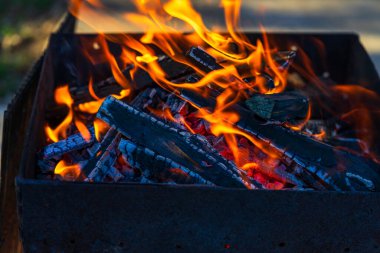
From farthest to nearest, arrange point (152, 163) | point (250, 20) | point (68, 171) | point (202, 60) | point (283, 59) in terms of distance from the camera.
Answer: point (250, 20)
point (283, 59)
point (202, 60)
point (68, 171)
point (152, 163)

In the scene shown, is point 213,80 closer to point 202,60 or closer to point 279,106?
point 202,60

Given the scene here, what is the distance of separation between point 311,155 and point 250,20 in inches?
182

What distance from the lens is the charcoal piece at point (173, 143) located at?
2508 millimetres

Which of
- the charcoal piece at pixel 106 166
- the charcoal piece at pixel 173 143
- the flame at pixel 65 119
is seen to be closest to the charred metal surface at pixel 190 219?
the charcoal piece at pixel 173 143

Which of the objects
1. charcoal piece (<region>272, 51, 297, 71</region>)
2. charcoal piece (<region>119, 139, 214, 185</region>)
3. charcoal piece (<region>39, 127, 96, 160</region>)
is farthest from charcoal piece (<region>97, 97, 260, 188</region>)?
charcoal piece (<region>272, 51, 297, 71</region>)

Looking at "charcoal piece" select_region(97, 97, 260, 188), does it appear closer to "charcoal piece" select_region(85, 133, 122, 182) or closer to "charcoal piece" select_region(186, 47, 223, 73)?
"charcoal piece" select_region(85, 133, 122, 182)

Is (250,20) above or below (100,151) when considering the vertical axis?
below

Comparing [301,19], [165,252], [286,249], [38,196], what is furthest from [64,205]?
[301,19]

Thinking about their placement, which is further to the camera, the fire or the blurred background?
the blurred background

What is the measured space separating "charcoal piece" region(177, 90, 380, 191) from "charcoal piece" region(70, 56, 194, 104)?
25cm

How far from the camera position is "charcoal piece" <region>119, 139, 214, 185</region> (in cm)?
252

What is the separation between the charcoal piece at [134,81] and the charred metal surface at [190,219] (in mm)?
1019

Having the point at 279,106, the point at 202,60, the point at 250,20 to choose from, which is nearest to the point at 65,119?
the point at 202,60

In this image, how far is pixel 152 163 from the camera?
257cm
